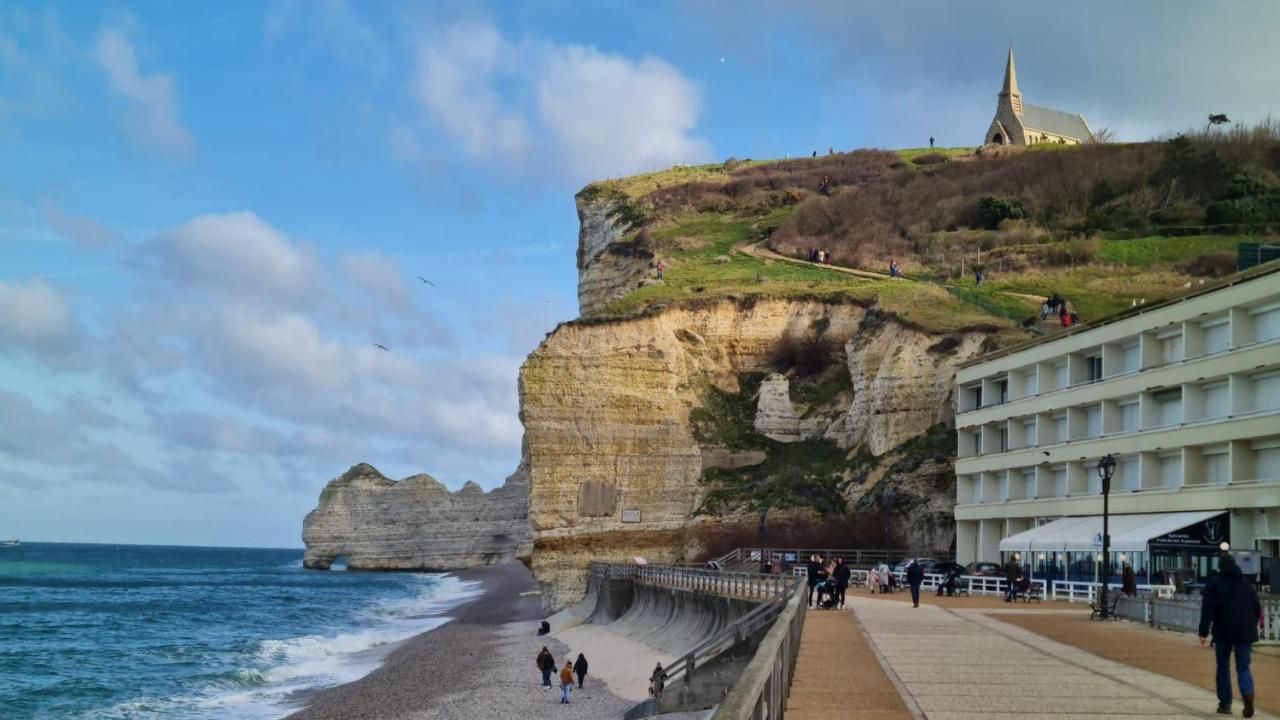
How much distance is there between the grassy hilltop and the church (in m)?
23.0

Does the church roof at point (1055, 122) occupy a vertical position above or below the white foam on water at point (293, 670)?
above

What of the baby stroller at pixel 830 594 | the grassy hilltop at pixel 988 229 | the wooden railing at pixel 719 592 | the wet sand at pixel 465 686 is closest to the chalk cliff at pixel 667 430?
the grassy hilltop at pixel 988 229

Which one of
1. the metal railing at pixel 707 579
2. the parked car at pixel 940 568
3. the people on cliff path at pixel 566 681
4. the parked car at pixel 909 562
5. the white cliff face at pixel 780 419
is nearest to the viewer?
the metal railing at pixel 707 579

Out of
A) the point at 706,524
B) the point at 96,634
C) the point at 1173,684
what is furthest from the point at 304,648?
the point at 1173,684

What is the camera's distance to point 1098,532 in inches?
1721

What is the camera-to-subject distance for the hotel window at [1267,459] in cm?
3962

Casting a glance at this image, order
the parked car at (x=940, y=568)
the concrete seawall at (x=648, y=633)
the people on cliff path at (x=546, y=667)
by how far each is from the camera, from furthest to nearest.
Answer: the parked car at (x=940, y=568)
the people on cliff path at (x=546, y=667)
the concrete seawall at (x=648, y=633)

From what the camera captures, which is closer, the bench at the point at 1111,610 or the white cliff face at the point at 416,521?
the bench at the point at 1111,610

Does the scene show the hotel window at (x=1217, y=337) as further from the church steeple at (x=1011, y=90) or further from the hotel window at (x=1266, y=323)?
the church steeple at (x=1011, y=90)

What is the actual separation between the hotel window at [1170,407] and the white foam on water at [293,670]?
31.5 meters

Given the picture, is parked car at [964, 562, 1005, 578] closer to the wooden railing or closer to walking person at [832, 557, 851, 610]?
the wooden railing

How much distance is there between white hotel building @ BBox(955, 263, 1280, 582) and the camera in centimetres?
4066

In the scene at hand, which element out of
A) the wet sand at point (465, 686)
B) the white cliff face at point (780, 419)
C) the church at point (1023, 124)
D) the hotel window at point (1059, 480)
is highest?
the church at point (1023, 124)

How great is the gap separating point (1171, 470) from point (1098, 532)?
Answer: 388 centimetres
